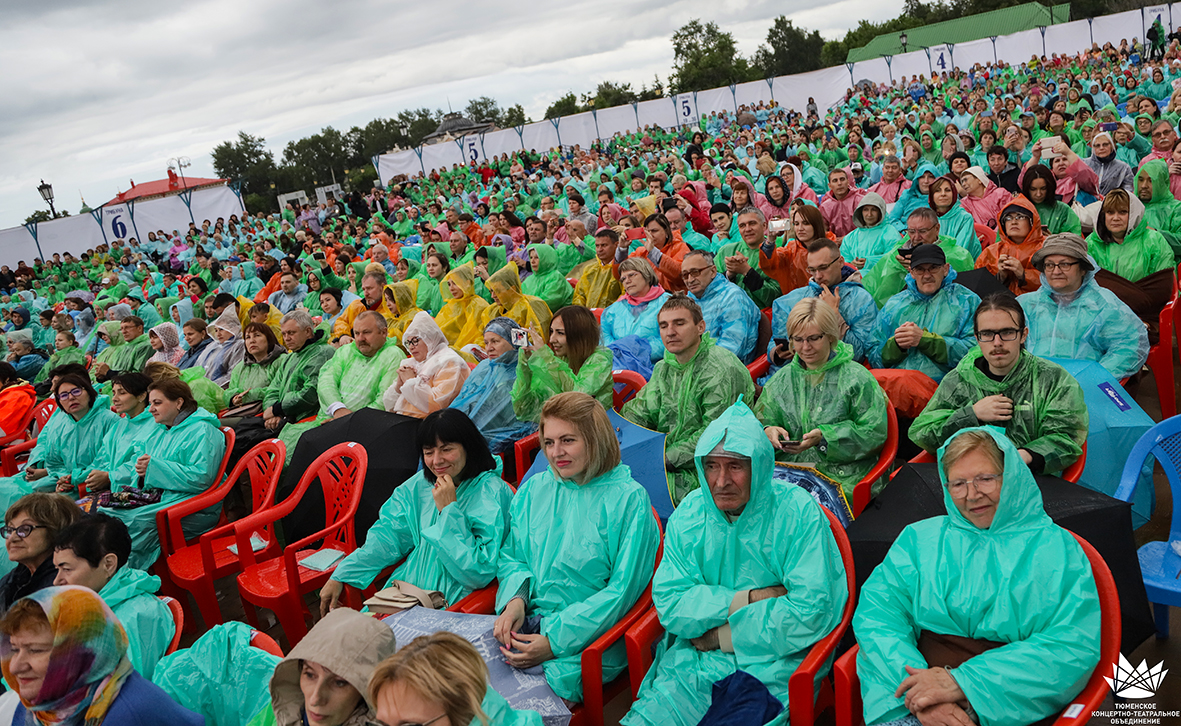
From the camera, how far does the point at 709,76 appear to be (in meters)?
55.2

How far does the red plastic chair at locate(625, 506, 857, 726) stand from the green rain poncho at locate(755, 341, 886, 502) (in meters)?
0.75

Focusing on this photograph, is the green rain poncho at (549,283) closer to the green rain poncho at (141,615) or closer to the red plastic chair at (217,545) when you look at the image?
the red plastic chair at (217,545)

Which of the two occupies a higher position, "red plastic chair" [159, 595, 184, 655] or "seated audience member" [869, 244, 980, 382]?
"seated audience member" [869, 244, 980, 382]

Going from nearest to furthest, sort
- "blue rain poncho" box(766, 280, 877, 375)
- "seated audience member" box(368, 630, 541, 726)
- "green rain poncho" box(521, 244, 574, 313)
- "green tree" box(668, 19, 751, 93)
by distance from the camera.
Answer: "seated audience member" box(368, 630, 541, 726) < "blue rain poncho" box(766, 280, 877, 375) < "green rain poncho" box(521, 244, 574, 313) < "green tree" box(668, 19, 751, 93)

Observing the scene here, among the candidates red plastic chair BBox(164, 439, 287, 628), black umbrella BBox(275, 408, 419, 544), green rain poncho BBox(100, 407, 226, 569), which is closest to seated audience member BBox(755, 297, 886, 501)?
black umbrella BBox(275, 408, 419, 544)

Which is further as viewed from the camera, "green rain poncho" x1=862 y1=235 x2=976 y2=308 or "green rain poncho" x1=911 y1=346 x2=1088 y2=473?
A: "green rain poncho" x1=862 y1=235 x2=976 y2=308

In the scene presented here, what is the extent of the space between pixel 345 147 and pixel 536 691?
7483cm

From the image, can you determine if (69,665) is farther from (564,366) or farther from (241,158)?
(241,158)

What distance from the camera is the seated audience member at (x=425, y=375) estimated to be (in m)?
4.71

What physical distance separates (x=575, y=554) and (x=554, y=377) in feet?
5.28

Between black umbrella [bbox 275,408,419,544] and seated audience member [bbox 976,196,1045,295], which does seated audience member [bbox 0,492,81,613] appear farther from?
seated audience member [bbox 976,196,1045,295]

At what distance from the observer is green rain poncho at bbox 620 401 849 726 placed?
2.18 metres

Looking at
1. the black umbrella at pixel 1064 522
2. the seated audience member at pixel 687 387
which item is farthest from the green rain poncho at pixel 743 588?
the seated audience member at pixel 687 387

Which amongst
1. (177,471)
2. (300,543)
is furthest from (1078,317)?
(177,471)
